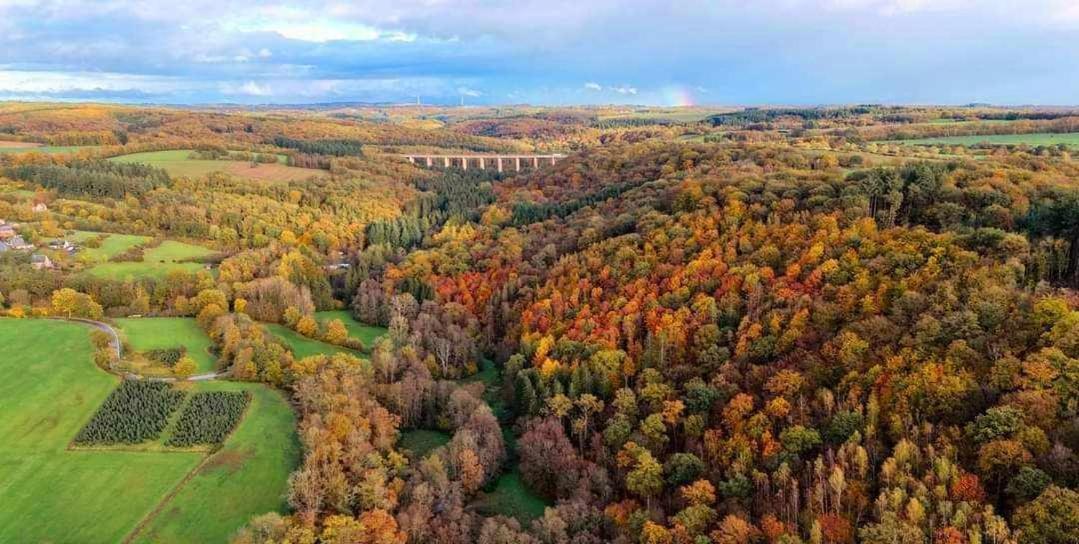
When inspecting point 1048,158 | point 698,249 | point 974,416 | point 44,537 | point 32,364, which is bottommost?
point 44,537

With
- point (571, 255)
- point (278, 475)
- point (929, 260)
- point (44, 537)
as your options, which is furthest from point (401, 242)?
point (929, 260)

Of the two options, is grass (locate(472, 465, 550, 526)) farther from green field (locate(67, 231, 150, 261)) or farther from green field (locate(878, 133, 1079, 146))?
green field (locate(878, 133, 1079, 146))

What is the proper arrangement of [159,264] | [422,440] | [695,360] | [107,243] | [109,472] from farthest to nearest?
1. [107,243]
2. [159,264]
3. [422,440]
4. [695,360]
5. [109,472]

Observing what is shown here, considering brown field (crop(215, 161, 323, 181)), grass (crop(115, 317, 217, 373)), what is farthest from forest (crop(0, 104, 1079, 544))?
brown field (crop(215, 161, 323, 181))

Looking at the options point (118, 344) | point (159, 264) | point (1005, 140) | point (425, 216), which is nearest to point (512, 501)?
point (118, 344)

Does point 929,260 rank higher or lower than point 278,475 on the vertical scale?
higher

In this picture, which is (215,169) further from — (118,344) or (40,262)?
(118,344)

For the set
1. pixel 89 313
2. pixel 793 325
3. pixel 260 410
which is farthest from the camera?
pixel 89 313

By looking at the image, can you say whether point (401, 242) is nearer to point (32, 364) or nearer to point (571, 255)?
point (571, 255)
